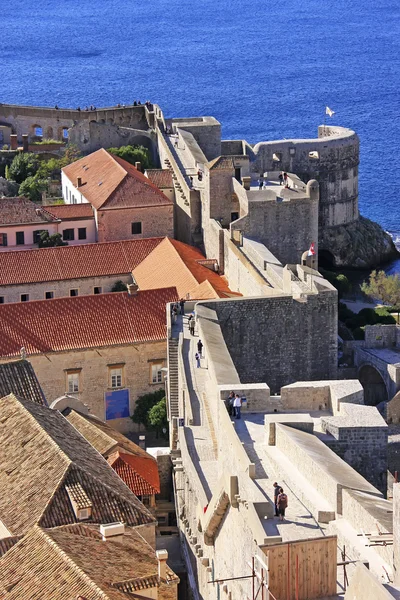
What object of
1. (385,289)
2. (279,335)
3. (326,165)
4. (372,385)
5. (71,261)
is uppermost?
(279,335)

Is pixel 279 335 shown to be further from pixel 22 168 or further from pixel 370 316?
pixel 22 168

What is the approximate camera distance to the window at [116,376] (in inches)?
1622

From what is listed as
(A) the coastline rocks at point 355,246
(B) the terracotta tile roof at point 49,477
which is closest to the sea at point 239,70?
(A) the coastline rocks at point 355,246

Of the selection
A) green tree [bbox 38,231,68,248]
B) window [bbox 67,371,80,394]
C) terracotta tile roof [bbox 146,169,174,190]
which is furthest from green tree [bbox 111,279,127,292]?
terracotta tile roof [bbox 146,169,174,190]

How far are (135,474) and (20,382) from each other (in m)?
3.95

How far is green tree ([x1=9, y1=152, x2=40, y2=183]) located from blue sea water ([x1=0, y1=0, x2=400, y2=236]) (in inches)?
884

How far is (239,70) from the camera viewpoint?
479 ft

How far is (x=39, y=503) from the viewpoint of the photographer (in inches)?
1072

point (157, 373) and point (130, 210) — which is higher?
point (130, 210)

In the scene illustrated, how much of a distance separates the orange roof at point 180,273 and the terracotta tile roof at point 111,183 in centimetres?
403

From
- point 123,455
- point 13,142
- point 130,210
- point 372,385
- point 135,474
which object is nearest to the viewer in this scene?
point 135,474

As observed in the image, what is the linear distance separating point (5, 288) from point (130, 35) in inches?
5261

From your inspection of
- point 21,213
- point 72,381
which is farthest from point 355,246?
point 72,381

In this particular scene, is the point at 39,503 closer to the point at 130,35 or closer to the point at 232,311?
the point at 232,311
